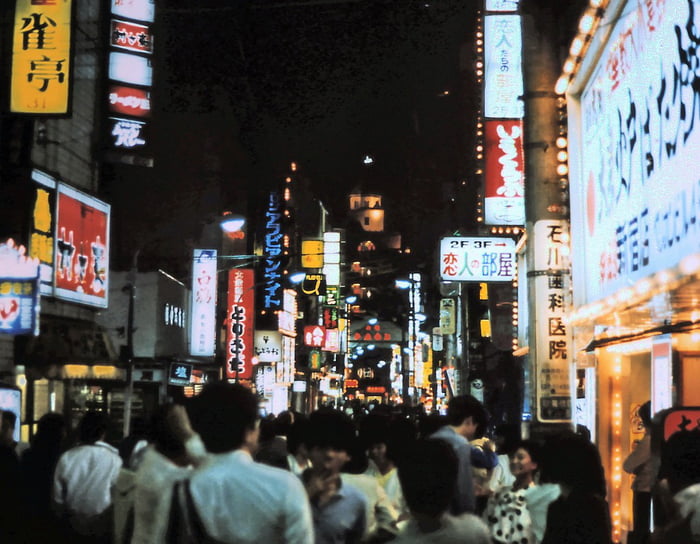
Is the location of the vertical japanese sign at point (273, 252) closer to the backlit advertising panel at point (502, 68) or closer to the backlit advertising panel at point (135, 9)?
the backlit advertising panel at point (135, 9)

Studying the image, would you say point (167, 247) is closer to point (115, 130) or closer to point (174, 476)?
point (115, 130)

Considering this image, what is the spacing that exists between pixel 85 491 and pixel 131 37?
17523 mm

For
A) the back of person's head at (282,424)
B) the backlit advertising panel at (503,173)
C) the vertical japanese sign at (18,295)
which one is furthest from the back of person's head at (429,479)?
the backlit advertising panel at (503,173)

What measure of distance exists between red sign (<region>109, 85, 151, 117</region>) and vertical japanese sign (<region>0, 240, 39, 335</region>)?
26.4ft

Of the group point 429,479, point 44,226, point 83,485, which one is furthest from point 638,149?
point 44,226

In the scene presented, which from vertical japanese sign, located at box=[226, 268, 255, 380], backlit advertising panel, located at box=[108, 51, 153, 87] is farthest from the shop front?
vertical japanese sign, located at box=[226, 268, 255, 380]

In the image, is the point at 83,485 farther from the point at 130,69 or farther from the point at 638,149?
the point at 130,69

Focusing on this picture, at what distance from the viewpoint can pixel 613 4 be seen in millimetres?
9922

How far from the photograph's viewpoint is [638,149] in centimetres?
891

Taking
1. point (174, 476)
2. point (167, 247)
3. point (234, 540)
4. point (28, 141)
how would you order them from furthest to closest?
point (167, 247) < point (28, 141) < point (174, 476) < point (234, 540)

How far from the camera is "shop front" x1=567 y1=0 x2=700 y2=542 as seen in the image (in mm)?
7238

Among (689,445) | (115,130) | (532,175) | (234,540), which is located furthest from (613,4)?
(115,130)

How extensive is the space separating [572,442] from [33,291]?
44.3 feet

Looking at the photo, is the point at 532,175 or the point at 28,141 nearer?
the point at 532,175
